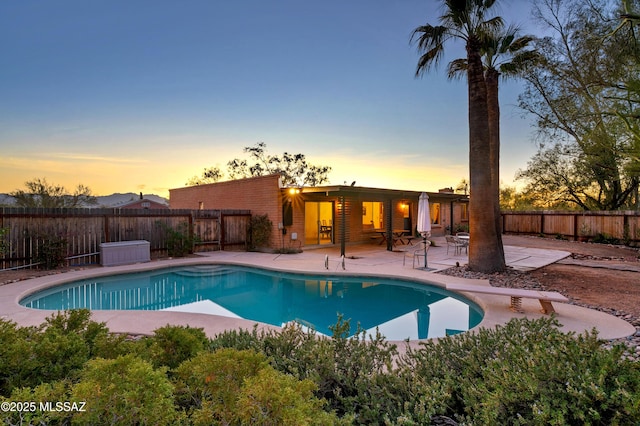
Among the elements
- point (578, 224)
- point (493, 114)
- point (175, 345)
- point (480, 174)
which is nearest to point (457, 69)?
point (493, 114)

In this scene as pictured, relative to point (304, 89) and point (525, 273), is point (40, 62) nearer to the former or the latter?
point (304, 89)

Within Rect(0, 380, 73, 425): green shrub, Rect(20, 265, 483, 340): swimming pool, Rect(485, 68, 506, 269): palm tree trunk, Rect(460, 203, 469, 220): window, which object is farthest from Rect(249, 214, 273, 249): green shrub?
Rect(460, 203, 469, 220): window

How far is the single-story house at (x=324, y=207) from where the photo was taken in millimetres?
13711

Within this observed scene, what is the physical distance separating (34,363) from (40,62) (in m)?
11.8

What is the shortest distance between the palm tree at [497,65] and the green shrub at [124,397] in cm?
928

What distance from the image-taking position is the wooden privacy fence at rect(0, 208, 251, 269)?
9.50m

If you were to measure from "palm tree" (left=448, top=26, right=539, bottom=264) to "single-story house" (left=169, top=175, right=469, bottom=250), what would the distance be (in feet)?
16.0

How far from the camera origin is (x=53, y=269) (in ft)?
31.2

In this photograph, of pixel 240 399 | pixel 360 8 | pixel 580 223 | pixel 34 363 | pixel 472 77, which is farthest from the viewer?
pixel 580 223

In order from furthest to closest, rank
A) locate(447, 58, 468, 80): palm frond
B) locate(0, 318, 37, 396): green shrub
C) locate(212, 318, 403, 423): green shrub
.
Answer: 1. locate(447, 58, 468, 80): palm frond
2. locate(212, 318, 403, 423): green shrub
3. locate(0, 318, 37, 396): green shrub

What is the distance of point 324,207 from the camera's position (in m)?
19.8

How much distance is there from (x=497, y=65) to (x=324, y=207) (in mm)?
12030

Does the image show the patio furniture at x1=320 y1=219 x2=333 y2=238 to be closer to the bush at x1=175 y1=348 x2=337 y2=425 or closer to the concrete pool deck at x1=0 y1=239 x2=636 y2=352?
the concrete pool deck at x1=0 y1=239 x2=636 y2=352

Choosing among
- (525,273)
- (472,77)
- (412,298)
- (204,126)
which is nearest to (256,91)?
(204,126)
